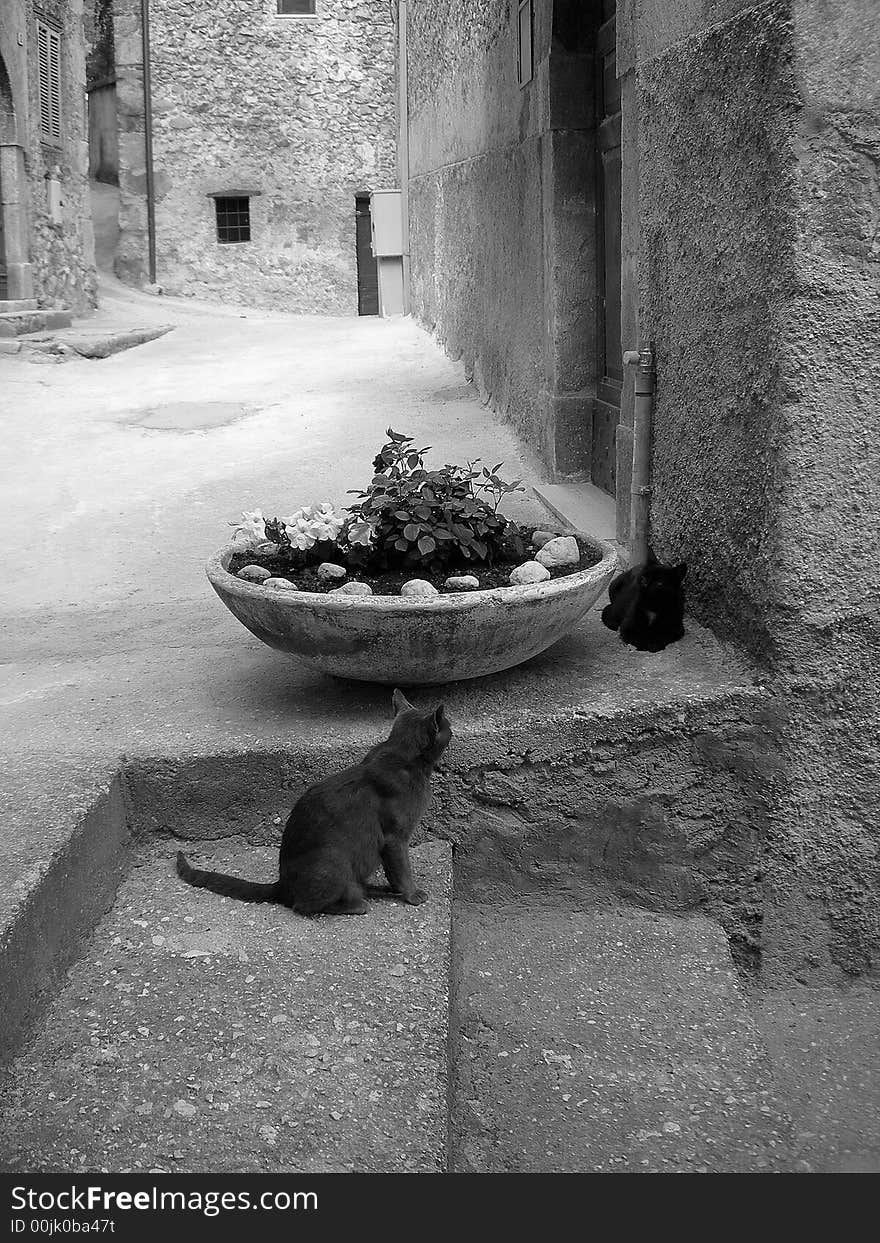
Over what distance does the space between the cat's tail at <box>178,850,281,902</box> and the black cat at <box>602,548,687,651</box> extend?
139 cm

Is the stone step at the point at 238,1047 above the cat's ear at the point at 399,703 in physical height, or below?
below

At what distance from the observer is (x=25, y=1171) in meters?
1.98

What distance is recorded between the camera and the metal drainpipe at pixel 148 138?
1914 cm

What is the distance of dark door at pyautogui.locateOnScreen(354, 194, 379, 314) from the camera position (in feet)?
65.8

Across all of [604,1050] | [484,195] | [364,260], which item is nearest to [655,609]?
[604,1050]

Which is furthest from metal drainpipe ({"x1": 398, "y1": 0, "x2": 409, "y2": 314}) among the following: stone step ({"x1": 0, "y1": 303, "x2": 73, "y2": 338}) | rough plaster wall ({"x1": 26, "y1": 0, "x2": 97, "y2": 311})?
rough plaster wall ({"x1": 26, "y1": 0, "x2": 97, "y2": 311})

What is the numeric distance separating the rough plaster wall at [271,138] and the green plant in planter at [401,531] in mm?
17563

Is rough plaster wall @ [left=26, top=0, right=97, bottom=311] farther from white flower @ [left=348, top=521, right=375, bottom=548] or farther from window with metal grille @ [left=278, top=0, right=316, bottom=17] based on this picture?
white flower @ [left=348, top=521, right=375, bottom=548]

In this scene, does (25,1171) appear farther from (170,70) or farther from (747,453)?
(170,70)

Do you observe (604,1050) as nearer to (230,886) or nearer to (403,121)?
(230,886)

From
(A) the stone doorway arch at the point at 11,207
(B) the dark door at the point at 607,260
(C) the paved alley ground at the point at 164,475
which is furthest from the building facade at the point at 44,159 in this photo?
(B) the dark door at the point at 607,260

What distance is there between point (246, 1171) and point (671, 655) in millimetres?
2053

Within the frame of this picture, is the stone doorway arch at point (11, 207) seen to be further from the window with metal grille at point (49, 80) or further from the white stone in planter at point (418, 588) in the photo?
the white stone in planter at point (418, 588)

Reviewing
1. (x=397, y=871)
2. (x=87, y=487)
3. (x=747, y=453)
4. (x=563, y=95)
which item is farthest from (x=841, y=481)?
(x=87, y=487)
